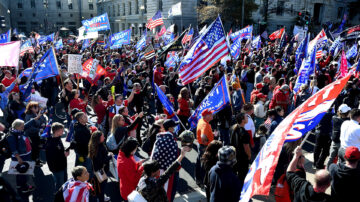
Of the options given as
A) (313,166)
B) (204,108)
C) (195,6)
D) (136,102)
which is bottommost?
(313,166)

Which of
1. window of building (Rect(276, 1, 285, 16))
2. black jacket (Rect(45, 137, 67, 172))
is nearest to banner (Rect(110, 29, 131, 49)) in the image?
black jacket (Rect(45, 137, 67, 172))

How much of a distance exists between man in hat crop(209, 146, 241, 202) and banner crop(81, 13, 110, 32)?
1625 centimetres

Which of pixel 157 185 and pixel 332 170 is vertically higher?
pixel 332 170

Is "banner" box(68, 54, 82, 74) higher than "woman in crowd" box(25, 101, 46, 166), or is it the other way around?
"banner" box(68, 54, 82, 74)

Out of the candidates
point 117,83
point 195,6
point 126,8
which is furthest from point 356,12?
point 117,83

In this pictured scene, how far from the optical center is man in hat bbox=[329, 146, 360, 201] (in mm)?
3309

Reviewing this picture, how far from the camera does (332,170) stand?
11.7ft

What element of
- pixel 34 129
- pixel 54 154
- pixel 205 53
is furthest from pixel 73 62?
pixel 54 154

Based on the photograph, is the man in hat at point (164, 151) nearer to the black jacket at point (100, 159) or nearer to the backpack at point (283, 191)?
the black jacket at point (100, 159)

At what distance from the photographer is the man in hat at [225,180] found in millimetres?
3719

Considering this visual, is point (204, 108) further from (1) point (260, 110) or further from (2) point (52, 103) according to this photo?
(2) point (52, 103)

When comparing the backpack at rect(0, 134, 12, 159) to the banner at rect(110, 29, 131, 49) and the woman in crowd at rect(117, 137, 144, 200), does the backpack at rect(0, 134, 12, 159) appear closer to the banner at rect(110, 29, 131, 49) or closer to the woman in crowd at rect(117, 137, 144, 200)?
the woman in crowd at rect(117, 137, 144, 200)

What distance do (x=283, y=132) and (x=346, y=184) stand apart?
42.9 inches

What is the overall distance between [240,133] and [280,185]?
137cm
